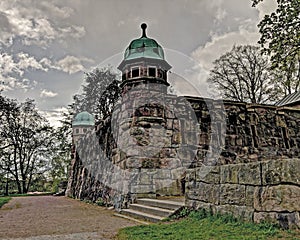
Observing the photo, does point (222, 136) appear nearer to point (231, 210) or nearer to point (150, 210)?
point (150, 210)

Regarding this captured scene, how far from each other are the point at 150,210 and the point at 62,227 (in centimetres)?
159

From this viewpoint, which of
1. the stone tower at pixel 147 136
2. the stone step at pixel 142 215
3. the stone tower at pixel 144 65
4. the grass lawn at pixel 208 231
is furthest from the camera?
the stone tower at pixel 144 65

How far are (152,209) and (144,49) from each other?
446cm

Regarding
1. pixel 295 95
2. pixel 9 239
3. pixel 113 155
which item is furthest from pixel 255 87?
pixel 9 239

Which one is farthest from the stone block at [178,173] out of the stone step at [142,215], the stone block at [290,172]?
the stone block at [290,172]

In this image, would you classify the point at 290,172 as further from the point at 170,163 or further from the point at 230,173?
the point at 170,163

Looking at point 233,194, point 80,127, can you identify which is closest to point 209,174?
point 233,194

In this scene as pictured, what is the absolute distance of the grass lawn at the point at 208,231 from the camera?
138 inches

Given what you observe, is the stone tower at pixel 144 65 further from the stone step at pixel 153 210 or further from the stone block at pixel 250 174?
the stone block at pixel 250 174

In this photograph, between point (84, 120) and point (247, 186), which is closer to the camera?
point (247, 186)

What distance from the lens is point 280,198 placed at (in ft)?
12.0

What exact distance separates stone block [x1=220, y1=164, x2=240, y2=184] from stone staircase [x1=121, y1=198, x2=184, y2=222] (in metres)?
1.16

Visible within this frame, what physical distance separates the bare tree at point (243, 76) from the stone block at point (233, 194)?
742 inches

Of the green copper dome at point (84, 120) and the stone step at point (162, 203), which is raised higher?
the green copper dome at point (84, 120)
